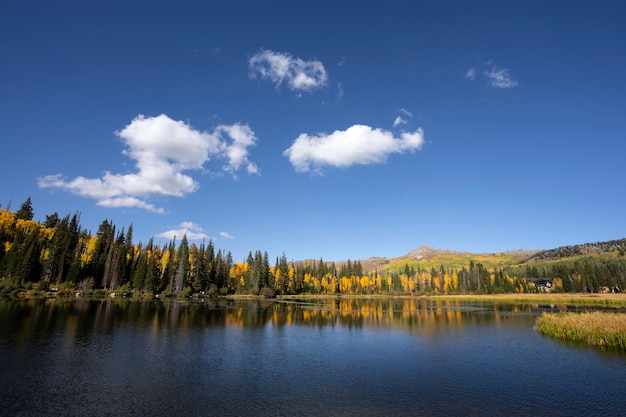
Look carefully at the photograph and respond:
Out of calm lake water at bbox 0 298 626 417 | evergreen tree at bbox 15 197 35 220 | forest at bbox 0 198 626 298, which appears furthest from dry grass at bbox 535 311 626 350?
evergreen tree at bbox 15 197 35 220

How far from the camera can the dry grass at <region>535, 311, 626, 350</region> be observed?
38906 millimetres

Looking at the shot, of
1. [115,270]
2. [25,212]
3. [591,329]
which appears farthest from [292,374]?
[25,212]

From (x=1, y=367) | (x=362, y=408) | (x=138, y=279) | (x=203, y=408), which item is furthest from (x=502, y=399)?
(x=138, y=279)

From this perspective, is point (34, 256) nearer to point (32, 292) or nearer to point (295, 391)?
point (32, 292)

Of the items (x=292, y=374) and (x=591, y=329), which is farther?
(x=591, y=329)

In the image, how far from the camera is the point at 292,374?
26688 mm

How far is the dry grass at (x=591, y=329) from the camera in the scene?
3891cm

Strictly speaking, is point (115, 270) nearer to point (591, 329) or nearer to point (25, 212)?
point (25, 212)

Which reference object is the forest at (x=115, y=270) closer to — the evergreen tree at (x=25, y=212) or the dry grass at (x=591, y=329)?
the evergreen tree at (x=25, y=212)

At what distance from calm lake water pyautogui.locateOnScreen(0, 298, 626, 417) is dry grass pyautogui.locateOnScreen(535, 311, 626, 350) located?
11.1 ft

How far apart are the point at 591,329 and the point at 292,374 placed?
39.2 m

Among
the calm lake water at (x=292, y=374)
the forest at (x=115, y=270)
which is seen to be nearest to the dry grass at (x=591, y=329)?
the calm lake water at (x=292, y=374)

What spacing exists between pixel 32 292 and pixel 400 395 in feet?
377

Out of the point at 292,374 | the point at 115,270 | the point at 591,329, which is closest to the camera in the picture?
the point at 292,374
